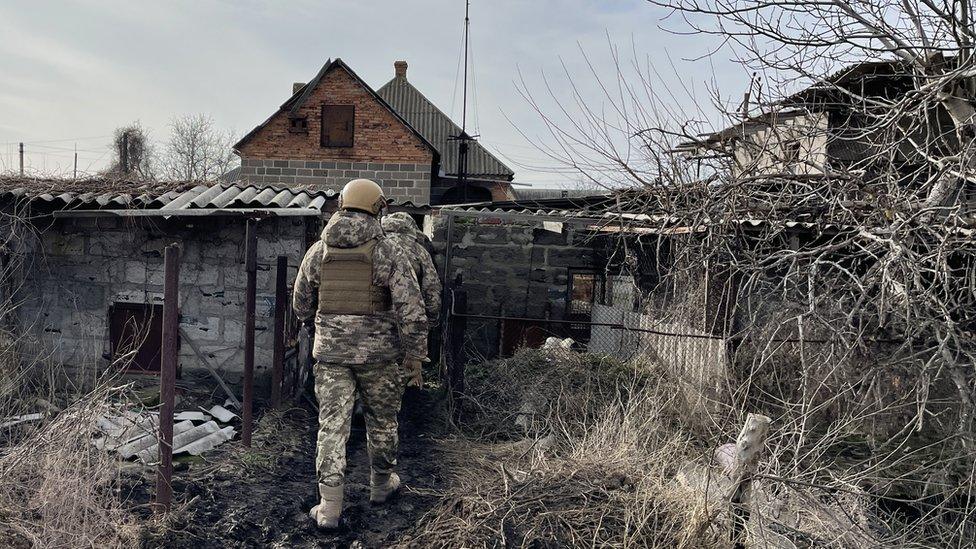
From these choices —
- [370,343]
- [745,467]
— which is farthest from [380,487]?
[745,467]

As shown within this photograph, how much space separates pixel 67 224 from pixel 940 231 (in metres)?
7.24

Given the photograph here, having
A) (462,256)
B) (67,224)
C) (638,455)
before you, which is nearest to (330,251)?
(638,455)

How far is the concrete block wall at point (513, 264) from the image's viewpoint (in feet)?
30.1

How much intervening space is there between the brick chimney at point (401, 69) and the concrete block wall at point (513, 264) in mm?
16298

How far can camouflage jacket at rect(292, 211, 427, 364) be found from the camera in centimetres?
441

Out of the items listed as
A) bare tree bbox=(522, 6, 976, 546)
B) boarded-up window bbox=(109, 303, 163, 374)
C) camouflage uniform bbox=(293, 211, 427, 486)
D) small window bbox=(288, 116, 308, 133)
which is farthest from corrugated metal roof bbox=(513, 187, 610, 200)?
small window bbox=(288, 116, 308, 133)

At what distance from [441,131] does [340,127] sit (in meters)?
5.38

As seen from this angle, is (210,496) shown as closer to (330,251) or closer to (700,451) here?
(330,251)

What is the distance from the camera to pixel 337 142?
17.2 m

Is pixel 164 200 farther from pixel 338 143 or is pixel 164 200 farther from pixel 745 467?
pixel 338 143

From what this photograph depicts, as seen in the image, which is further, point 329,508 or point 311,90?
point 311,90

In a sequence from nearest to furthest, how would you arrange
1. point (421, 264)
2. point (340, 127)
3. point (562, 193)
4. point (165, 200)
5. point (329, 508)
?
point (329, 508)
point (421, 264)
point (165, 200)
point (562, 193)
point (340, 127)

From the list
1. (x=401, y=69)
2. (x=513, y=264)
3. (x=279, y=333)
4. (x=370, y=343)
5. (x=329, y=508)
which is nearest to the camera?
(x=329, y=508)

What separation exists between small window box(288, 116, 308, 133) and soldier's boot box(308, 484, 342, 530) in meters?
14.3
